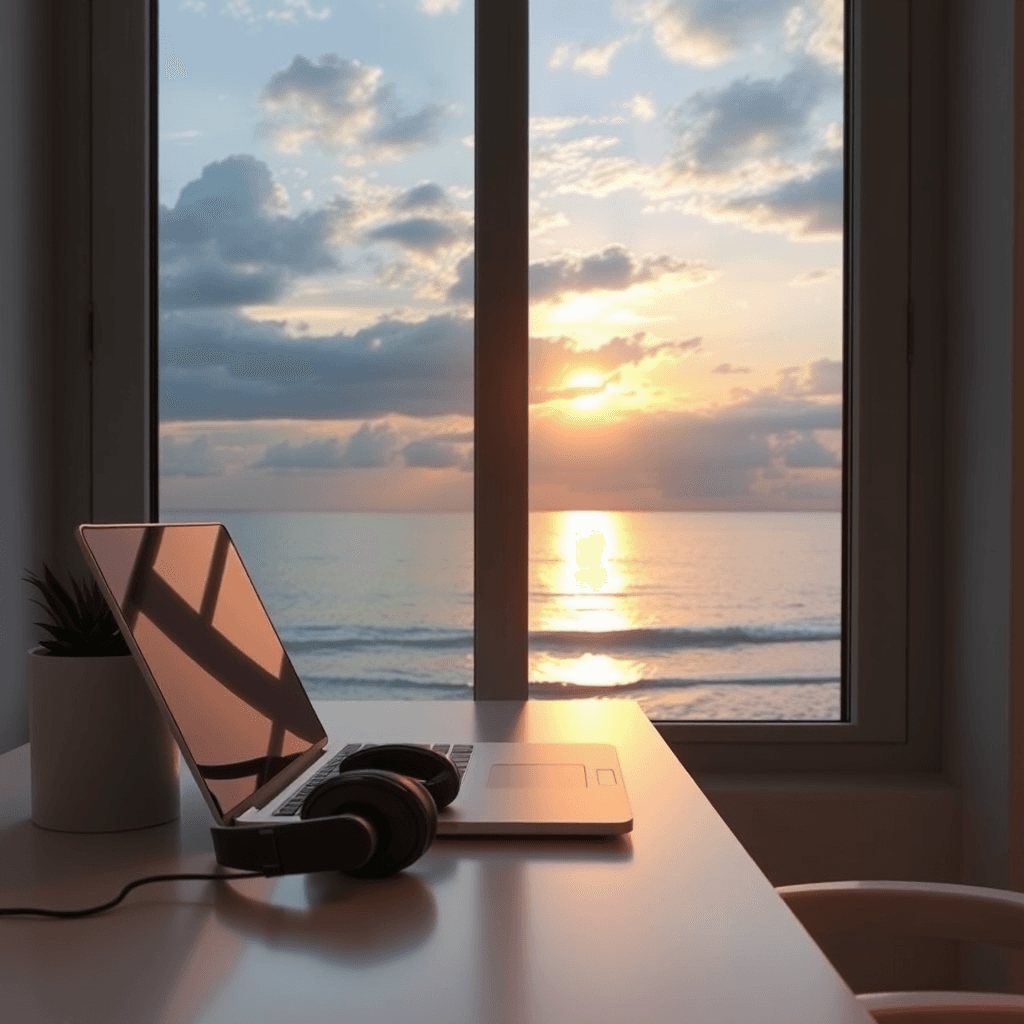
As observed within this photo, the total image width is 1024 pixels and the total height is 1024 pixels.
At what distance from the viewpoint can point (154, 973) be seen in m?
0.59

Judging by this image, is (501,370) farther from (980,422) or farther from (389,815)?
(389,815)

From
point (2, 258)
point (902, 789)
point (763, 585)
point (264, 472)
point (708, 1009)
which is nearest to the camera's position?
point (708, 1009)

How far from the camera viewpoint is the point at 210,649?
0.93m

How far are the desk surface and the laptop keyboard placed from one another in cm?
7

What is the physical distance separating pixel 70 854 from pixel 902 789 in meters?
1.52

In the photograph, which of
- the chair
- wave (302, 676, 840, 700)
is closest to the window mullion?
the chair

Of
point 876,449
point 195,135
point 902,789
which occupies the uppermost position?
point 195,135

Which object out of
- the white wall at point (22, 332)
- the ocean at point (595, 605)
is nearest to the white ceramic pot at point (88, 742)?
the white wall at point (22, 332)

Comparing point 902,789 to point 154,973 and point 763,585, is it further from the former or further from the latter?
point 763,585

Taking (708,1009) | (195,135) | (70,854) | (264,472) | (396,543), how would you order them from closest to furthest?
(708,1009), (70,854), (195,135), (264,472), (396,543)

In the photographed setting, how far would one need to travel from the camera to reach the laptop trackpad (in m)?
0.96

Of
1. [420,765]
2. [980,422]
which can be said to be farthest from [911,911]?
[980,422]

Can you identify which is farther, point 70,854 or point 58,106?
point 58,106

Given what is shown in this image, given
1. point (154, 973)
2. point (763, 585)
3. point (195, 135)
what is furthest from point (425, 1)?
point (763, 585)
